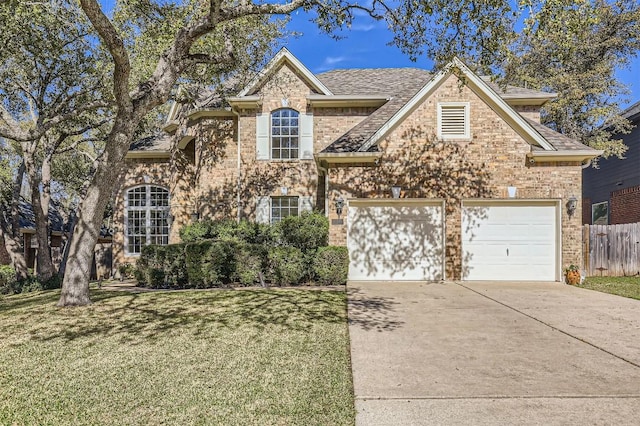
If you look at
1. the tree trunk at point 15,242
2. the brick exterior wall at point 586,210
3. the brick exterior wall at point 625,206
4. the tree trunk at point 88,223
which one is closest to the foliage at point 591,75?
the brick exterior wall at point 625,206

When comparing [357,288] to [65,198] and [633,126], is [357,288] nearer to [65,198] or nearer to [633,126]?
[633,126]

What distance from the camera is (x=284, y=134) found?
14.0m

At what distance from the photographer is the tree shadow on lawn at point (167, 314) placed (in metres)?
6.00

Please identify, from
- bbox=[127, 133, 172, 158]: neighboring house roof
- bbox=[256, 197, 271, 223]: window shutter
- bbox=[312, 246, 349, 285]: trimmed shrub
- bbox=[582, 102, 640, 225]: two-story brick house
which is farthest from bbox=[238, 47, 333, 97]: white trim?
bbox=[582, 102, 640, 225]: two-story brick house

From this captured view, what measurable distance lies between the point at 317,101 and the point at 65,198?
84.4 feet

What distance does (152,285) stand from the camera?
35.9 ft

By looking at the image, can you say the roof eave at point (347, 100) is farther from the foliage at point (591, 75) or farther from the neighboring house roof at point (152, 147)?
the foliage at point (591, 75)

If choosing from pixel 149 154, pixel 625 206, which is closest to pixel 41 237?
pixel 149 154

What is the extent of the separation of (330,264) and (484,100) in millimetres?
6550

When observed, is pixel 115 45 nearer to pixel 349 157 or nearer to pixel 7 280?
pixel 349 157

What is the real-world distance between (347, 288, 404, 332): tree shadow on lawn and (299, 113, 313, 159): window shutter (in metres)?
6.04

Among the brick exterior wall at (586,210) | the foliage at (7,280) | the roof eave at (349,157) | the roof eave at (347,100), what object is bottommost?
the foliage at (7,280)

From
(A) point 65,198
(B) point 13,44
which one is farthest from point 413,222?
(A) point 65,198

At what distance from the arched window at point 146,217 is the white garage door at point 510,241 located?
10962mm
